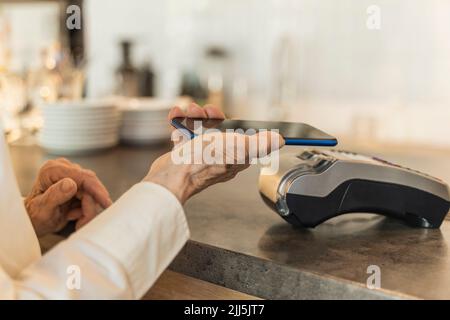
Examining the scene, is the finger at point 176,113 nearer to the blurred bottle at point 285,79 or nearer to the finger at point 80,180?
the finger at point 80,180

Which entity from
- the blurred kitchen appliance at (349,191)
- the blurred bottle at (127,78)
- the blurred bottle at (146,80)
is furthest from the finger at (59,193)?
the blurred bottle at (146,80)

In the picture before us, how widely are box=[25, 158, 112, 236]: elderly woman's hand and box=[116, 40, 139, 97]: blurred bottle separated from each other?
185 centimetres

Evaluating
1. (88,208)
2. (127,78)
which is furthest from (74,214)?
(127,78)

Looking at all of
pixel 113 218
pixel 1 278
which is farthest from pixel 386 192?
pixel 1 278

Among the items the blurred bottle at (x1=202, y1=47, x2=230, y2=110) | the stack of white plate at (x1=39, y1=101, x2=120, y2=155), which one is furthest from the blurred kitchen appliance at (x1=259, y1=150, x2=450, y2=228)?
the blurred bottle at (x1=202, y1=47, x2=230, y2=110)

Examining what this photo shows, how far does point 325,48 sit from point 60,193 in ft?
6.11

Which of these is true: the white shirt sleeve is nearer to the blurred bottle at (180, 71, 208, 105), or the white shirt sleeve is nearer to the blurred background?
the blurred background

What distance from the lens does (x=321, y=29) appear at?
243 centimetres

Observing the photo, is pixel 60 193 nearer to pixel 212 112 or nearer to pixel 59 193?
pixel 59 193

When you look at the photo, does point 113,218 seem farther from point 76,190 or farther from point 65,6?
point 65,6

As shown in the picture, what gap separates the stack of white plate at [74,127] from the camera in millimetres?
1371

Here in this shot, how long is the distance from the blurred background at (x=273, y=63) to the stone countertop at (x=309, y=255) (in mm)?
1206

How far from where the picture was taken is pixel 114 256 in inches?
20.9

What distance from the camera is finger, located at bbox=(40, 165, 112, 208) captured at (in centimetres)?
81
